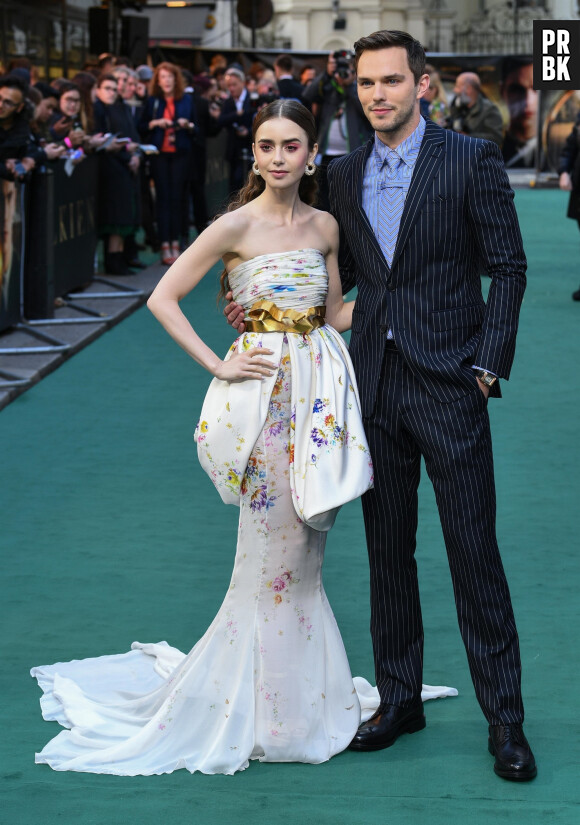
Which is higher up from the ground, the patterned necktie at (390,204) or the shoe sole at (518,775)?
the patterned necktie at (390,204)

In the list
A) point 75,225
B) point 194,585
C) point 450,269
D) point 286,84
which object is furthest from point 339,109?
point 450,269

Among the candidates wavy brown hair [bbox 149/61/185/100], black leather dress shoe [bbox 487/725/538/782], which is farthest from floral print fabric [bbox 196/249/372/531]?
wavy brown hair [bbox 149/61/185/100]

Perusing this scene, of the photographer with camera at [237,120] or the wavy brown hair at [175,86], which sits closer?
the wavy brown hair at [175,86]

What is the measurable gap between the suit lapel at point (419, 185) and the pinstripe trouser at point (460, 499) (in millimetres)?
342

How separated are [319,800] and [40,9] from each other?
19.0m

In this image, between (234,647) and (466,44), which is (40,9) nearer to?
(234,647)

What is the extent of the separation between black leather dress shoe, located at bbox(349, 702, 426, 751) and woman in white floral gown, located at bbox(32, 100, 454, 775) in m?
0.04

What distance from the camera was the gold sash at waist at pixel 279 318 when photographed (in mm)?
4156

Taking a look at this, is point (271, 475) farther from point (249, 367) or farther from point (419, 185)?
point (419, 185)

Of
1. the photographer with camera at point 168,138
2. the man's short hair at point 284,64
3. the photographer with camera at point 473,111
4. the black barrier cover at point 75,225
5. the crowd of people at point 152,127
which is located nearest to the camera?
the crowd of people at point 152,127

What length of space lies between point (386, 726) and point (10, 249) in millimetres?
7243

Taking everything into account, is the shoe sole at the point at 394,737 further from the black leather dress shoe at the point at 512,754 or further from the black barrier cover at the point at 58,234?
the black barrier cover at the point at 58,234

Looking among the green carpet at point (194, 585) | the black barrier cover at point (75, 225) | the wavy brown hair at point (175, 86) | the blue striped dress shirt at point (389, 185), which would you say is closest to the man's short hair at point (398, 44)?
the blue striped dress shirt at point (389, 185)

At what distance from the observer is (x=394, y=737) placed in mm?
4387
